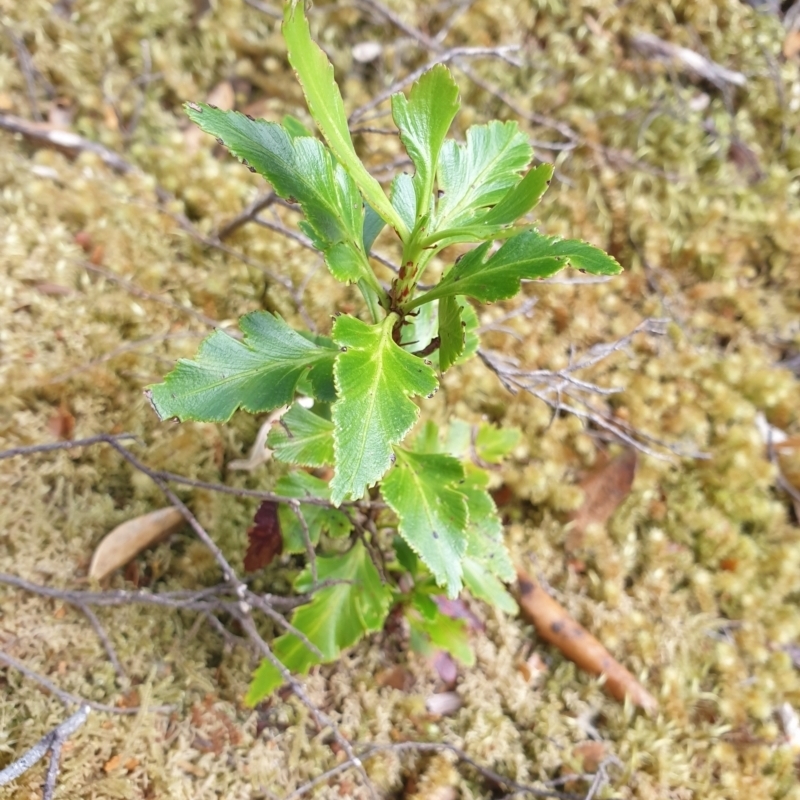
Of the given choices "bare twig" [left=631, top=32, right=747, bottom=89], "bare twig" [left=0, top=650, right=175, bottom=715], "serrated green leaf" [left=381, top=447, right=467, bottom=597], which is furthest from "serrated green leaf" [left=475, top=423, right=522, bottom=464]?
"bare twig" [left=631, top=32, right=747, bottom=89]

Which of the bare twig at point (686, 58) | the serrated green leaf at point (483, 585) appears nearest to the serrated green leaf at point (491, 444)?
the serrated green leaf at point (483, 585)

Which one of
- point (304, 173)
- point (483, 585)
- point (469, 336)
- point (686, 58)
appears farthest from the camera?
point (686, 58)

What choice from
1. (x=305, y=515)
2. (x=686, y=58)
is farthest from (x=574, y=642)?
(x=686, y=58)

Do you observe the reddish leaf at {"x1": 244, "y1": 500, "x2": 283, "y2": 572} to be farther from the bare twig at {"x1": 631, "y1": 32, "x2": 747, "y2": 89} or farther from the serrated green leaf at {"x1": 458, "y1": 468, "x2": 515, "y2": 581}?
the bare twig at {"x1": 631, "y1": 32, "x2": 747, "y2": 89}

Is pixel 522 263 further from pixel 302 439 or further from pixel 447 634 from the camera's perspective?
pixel 447 634

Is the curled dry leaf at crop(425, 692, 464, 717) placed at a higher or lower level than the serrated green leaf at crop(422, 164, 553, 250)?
lower
